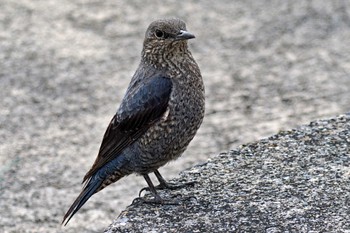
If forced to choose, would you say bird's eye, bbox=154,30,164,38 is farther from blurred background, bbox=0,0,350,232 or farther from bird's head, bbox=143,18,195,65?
blurred background, bbox=0,0,350,232

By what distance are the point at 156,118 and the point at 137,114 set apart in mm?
114

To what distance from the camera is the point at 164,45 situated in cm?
501

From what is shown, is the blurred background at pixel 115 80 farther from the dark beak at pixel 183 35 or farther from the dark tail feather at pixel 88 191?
the dark beak at pixel 183 35

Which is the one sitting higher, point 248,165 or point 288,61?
point 288,61

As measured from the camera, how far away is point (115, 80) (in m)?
8.08

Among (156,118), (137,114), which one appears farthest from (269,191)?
(137,114)

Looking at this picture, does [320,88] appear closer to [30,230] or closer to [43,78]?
[43,78]

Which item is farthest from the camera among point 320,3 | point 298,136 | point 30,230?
point 320,3

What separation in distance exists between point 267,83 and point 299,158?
9.44ft

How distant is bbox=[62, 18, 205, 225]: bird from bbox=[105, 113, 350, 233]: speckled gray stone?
0.76 feet

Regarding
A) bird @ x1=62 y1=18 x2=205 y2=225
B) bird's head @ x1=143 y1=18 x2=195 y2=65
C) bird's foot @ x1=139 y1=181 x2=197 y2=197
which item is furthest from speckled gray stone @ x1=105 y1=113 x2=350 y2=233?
bird's head @ x1=143 y1=18 x2=195 y2=65

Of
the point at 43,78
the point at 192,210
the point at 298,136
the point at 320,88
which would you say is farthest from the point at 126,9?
the point at 192,210

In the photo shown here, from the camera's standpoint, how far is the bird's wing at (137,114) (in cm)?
488

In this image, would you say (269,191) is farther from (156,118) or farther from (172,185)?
(156,118)
